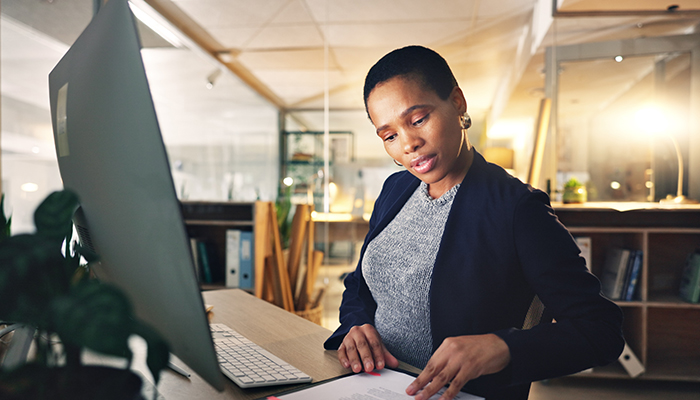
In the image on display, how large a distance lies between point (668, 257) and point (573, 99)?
203 centimetres

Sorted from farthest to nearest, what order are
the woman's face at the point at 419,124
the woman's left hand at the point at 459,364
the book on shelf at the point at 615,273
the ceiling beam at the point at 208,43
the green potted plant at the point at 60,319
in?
the ceiling beam at the point at 208,43
the book on shelf at the point at 615,273
the woman's face at the point at 419,124
the woman's left hand at the point at 459,364
the green potted plant at the point at 60,319

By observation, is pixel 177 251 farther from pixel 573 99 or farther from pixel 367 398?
pixel 573 99

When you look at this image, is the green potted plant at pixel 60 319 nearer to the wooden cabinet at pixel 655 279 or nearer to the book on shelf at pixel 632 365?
the wooden cabinet at pixel 655 279

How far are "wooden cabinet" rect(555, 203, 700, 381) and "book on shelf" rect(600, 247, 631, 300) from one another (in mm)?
78

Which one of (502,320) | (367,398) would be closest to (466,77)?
(502,320)

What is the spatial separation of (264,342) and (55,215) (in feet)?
2.15

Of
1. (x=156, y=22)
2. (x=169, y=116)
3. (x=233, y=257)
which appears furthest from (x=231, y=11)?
(x=233, y=257)

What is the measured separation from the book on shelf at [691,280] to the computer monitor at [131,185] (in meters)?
3.12

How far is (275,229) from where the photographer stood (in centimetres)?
277

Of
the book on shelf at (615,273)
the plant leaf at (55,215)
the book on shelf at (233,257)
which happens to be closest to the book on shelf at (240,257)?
the book on shelf at (233,257)

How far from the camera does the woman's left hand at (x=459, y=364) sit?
24.0 inches

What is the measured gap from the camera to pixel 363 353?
755mm

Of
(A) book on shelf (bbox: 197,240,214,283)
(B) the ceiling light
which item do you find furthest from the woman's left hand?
(B) the ceiling light

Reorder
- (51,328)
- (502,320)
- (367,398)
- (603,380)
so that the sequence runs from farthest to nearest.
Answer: (603,380), (502,320), (367,398), (51,328)
